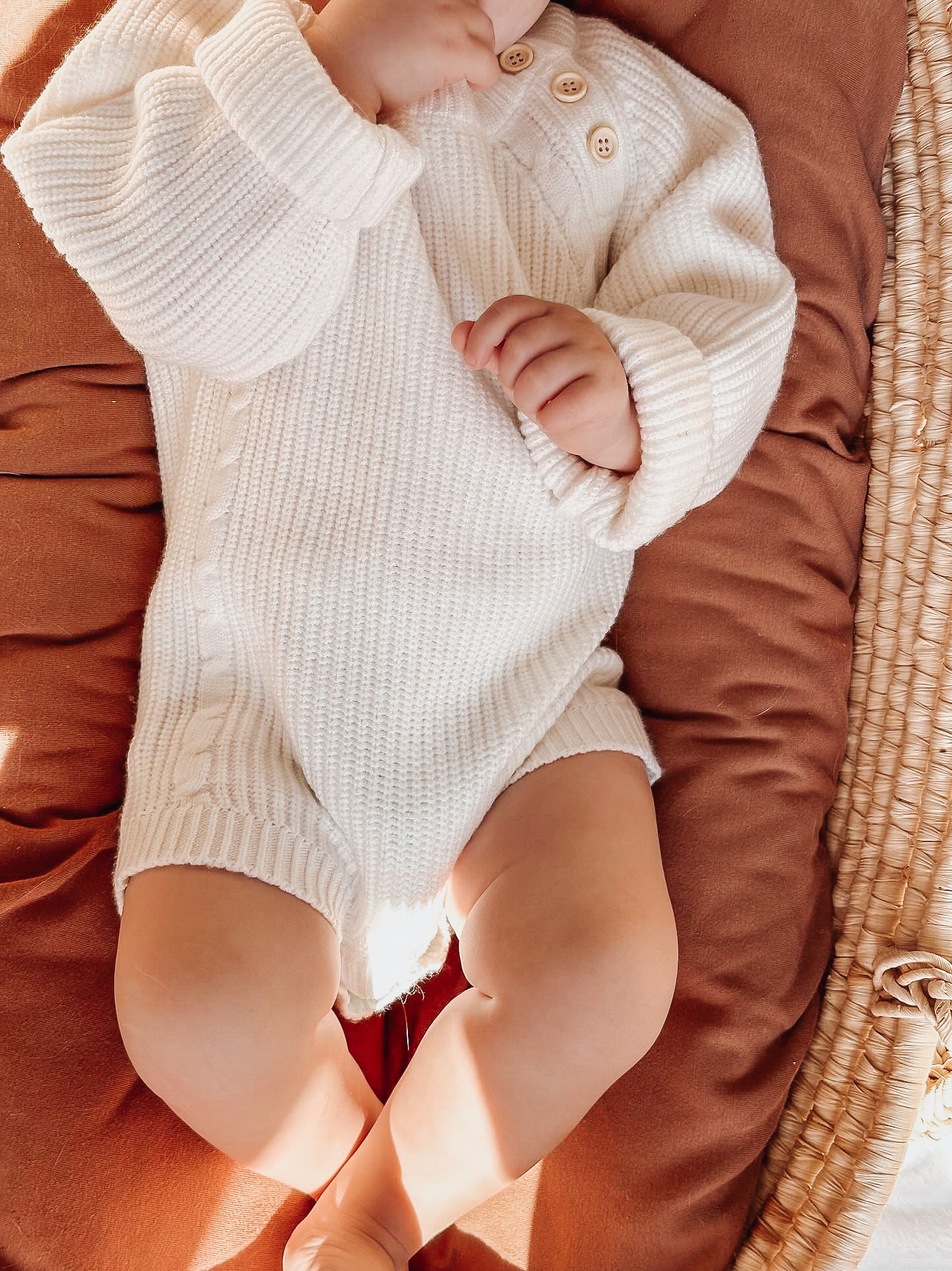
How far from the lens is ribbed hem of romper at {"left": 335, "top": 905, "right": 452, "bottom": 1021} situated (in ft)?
3.49

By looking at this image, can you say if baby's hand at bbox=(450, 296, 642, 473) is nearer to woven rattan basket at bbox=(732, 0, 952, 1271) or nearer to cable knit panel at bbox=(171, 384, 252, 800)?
cable knit panel at bbox=(171, 384, 252, 800)

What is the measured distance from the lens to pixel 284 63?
876 millimetres

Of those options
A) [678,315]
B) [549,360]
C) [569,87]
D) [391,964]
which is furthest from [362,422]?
[391,964]

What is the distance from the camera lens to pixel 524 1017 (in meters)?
0.94

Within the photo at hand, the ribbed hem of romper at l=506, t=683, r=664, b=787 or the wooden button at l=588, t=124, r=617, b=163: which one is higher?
the wooden button at l=588, t=124, r=617, b=163

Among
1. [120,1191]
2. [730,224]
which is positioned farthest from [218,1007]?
[730,224]

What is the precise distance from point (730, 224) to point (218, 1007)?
2.95 feet

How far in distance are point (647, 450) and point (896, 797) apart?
0.52 meters

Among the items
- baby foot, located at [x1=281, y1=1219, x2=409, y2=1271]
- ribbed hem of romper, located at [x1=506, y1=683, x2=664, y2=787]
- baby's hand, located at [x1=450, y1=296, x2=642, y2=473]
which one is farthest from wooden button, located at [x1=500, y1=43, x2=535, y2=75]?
baby foot, located at [x1=281, y1=1219, x2=409, y2=1271]

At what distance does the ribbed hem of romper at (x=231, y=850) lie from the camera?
0.93 m

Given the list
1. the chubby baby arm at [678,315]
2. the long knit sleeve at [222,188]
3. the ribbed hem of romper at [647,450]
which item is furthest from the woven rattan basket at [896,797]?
the long knit sleeve at [222,188]

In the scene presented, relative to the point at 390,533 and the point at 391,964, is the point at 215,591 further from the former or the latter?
the point at 391,964

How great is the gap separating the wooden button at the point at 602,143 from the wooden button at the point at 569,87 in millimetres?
39

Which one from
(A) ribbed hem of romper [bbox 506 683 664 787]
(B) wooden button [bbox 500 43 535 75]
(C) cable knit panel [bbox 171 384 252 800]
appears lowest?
(A) ribbed hem of romper [bbox 506 683 664 787]
